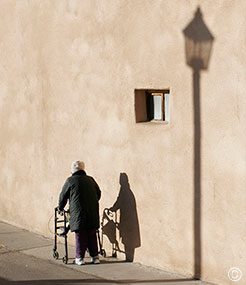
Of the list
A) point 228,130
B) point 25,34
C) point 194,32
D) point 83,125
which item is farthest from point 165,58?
point 25,34

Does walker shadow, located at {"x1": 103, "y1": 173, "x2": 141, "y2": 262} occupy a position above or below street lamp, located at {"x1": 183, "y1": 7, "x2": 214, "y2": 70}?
below

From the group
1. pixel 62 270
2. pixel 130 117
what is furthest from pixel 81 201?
pixel 130 117

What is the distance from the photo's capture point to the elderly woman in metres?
9.73

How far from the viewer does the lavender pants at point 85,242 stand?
9.80m

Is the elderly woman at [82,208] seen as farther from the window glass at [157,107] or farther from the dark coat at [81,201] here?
the window glass at [157,107]

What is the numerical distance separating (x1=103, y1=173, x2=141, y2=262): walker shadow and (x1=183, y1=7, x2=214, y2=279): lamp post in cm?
125

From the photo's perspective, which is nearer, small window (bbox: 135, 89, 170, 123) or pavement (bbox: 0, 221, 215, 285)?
pavement (bbox: 0, 221, 215, 285)

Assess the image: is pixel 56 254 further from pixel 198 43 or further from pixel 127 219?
pixel 198 43

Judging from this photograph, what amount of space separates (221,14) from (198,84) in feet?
3.18

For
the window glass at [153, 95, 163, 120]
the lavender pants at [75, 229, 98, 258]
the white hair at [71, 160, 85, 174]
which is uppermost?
the window glass at [153, 95, 163, 120]

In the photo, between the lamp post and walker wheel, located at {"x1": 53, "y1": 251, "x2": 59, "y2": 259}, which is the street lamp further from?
walker wheel, located at {"x1": 53, "y1": 251, "x2": 59, "y2": 259}

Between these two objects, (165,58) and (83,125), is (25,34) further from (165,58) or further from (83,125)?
(165,58)

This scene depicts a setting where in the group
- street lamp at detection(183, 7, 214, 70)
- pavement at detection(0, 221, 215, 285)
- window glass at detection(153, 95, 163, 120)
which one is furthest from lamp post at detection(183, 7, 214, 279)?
window glass at detection(153, 95, 163, 120)

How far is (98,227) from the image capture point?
990 cm
